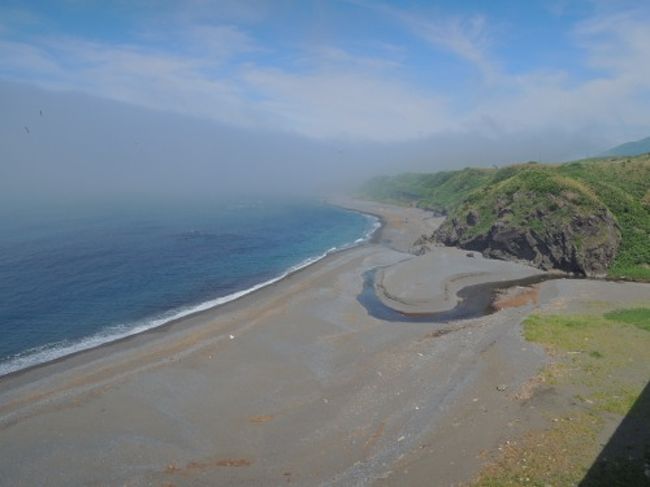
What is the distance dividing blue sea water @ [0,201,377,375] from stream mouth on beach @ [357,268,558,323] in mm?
13864

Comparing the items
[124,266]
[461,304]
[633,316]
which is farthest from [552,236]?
[124,266]

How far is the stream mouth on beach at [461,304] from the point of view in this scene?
4372cm

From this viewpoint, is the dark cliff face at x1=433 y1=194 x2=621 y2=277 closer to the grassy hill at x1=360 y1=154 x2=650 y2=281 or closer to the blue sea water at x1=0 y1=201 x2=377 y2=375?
the grassy hill at x1=360 y1=154 x2=650 y2=281

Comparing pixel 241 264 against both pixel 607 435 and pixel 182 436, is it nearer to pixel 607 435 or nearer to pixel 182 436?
pixel 182 436

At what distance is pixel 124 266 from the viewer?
62.7 meters

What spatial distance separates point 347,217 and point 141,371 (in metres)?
103

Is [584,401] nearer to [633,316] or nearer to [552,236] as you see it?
[633,316]

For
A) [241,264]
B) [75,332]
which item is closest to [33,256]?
[241,264]

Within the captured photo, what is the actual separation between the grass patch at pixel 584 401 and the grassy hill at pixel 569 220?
2186cm

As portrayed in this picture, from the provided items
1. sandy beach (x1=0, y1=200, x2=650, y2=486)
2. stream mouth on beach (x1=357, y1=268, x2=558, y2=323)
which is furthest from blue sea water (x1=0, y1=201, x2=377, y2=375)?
stream mouth on beach (x1=357, y1=268, x2=558, y2=323)

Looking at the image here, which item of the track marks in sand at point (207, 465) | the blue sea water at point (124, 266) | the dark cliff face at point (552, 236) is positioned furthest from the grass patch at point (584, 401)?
the blue sea water at point (124, 266)

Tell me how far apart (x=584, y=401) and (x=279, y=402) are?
1598cm

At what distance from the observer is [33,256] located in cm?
6594

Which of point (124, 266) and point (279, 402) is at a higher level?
point (124, 266)
